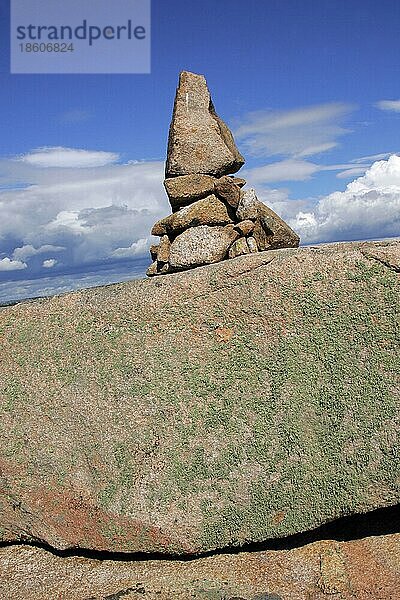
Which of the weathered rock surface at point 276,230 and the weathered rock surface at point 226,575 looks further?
the weathered rock surface at point 276,230

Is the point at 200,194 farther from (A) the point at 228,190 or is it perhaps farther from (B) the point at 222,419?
(B) the point at 222,419

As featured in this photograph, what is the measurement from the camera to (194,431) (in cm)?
544

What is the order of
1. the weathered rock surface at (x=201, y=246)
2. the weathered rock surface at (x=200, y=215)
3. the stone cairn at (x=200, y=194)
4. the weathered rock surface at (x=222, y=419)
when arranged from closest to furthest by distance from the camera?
the weathered rock surface at (x=222, y=419)
the weathered rock surface at (x=201, y=246)
the stone cairn at (x=200, y=194)
the weathered rock surface at (x=200, y=215)

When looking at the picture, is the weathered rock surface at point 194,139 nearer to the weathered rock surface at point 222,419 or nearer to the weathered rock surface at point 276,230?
the weathered rock surface at point 276,230

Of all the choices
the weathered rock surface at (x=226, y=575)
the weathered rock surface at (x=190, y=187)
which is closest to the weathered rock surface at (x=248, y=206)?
the weathered rock surface at (x=190, y=187)

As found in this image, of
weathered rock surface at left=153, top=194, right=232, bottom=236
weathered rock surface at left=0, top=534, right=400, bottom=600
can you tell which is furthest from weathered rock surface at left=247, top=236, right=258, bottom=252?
weathered rock surface at left=0, top=534, right=400, bottom=600

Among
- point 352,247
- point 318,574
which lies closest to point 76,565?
point 318,574

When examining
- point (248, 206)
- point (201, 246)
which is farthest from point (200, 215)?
point (248, 206)

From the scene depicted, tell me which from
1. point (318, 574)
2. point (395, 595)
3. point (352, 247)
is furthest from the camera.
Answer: point (352, 247)

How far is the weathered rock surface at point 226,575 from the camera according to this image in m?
4.86

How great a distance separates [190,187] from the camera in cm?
778

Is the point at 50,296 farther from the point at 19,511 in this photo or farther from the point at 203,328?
the point at 19,511

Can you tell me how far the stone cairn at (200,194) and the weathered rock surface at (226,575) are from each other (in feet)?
12.1

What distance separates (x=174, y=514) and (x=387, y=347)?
272 cm
